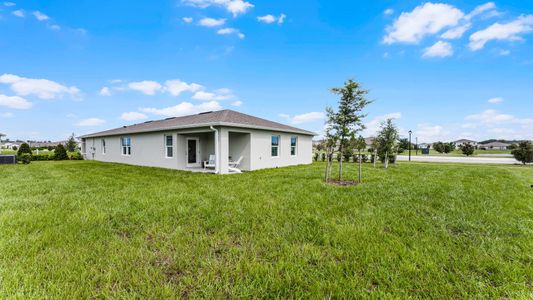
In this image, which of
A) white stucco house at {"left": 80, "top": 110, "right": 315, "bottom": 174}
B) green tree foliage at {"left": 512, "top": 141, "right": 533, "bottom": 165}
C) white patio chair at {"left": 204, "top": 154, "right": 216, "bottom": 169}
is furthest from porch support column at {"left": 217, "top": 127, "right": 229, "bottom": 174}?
green tree foliage at {"left": 512, "top": 141, "right": 533, "bottom": 165}

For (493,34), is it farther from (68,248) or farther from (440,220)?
(68,248)

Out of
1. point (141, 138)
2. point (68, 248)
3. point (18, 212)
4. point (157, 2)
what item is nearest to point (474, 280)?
point (68, 248)

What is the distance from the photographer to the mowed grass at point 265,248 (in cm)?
227

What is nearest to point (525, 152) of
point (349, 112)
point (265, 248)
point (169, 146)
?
point (349, 112)

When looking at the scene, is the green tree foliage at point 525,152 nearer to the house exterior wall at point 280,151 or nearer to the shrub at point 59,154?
the house exterior wall at point 280,151

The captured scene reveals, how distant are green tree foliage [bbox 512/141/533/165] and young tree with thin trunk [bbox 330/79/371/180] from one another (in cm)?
2492

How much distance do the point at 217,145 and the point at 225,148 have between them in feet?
1.46

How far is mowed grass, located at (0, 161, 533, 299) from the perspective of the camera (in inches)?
89.4

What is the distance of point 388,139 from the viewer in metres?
14.9

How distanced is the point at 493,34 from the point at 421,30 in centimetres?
343

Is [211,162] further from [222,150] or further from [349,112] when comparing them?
[349,112]

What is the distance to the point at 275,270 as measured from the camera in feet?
8.44

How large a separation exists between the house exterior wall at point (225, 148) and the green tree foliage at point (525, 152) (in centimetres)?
2140

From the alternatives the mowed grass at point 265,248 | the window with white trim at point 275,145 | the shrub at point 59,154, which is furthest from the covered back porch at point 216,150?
the shrub at point 59,154
